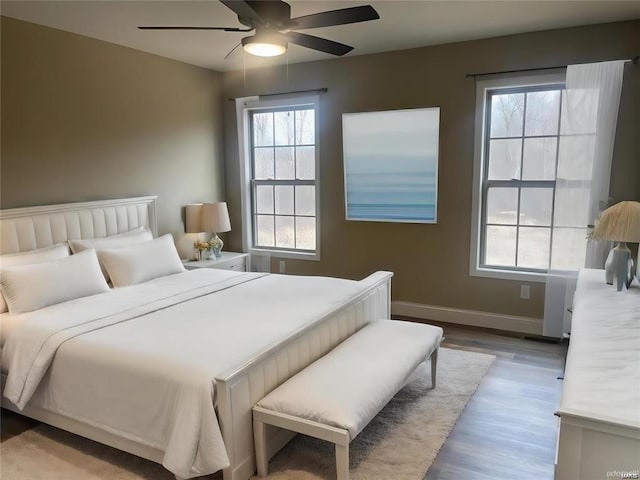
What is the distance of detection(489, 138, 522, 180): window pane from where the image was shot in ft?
13.8

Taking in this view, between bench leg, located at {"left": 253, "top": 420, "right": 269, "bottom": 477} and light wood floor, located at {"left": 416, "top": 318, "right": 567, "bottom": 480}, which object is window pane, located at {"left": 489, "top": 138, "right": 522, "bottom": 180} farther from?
bench leg, located at {"left": 253, "top": 420, "right": 269, "bottom": 477}

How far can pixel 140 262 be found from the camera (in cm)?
376

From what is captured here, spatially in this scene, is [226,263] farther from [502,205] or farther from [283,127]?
[502,205]

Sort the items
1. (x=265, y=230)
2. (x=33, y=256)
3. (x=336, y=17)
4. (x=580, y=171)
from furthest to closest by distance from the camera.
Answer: (x=265, y=230) < (x=580, y=171) < (x=33, y=256) < (x=336, y=17)

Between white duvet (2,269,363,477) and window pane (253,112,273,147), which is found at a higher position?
window pane (253,112,273,147)

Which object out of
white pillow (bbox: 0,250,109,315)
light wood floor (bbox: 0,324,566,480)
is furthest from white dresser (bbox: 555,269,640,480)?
white pillow (bbox: 0,250,109,315)

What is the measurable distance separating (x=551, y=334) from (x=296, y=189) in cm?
292

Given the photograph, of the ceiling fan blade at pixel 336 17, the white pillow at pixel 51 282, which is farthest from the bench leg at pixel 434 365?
the white pillow at pixel 51 282

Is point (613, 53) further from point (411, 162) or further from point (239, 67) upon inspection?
point (239, 67)

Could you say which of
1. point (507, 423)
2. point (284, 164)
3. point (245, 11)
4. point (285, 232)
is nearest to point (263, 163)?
point (284, 164)

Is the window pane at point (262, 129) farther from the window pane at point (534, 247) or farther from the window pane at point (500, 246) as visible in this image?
the window pane at point (534, 247)

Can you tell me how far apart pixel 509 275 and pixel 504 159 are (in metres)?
1.05

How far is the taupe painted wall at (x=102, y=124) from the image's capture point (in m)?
3.51

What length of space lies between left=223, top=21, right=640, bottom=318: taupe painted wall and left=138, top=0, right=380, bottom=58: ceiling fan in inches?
71.7
